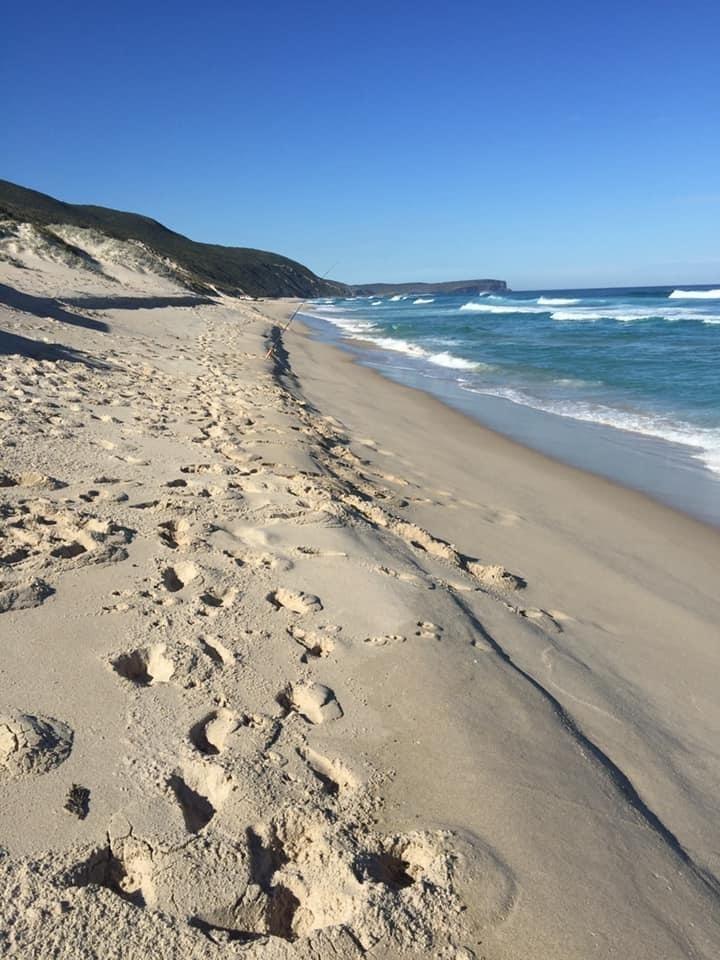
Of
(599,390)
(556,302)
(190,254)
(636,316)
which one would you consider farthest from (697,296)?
(599,390)

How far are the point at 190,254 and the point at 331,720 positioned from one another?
79.4m

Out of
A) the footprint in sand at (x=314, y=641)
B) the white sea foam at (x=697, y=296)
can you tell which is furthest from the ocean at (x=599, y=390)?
the white sea foam at (x=697, y=296)

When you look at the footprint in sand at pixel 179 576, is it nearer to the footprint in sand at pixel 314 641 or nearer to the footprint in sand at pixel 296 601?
the footprint in sand at pixel 296 601

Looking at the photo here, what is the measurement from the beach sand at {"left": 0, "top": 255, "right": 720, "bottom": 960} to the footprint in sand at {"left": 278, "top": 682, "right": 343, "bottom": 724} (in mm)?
13

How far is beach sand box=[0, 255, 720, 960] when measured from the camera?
177 cm

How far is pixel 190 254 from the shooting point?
248 feet

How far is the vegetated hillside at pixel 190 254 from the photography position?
57031mm

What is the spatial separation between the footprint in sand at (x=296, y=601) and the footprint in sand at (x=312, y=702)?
1.97 ft

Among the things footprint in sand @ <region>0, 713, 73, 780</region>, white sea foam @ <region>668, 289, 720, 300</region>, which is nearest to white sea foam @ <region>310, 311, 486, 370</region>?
footprint in sand @ <region>0, 713, 73, 780</region>

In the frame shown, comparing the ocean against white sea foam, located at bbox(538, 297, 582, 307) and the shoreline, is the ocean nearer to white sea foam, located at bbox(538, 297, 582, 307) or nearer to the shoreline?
the shoreline

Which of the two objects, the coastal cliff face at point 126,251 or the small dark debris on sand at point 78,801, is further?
the coastal cliff face at point 126,251

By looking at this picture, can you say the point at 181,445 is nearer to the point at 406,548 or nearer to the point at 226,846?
the point at 406,548

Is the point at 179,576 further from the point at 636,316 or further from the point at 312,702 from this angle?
the point at 636,316

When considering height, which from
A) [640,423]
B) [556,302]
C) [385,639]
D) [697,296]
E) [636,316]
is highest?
[385,639]
